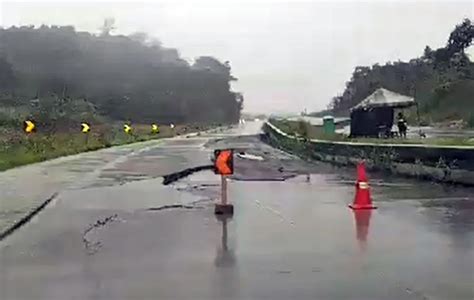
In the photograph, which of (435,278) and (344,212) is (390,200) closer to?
(344,212)

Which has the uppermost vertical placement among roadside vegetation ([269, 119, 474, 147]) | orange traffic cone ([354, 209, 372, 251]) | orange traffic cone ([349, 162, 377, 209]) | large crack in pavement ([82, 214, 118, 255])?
roadside vegetation ([269, 119, 474, 147])

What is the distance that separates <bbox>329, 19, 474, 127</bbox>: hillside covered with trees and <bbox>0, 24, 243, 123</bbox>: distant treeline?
33100mm

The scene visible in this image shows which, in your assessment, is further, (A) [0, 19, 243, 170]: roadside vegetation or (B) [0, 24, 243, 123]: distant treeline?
(B) [0, 24, 243, 123]: distant treeline

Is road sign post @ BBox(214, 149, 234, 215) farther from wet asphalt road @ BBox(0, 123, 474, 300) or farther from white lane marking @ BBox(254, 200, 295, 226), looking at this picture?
white lane marking @ BBox(254, 200, 295, 226)

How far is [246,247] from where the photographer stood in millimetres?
10062

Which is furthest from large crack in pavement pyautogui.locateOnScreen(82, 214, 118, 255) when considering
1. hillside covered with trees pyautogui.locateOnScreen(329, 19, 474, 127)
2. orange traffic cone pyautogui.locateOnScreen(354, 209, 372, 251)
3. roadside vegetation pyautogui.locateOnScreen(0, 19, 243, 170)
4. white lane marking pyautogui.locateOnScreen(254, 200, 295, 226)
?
hillside covered with trees pyautogui.locateOnScreen(329, 19, 474, 127)

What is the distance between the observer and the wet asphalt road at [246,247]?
772 centimetres

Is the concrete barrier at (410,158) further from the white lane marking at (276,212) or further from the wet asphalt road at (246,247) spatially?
the white lane marking at (276,212)

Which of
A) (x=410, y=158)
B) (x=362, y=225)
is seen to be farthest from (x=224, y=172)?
(x=410, y=158)

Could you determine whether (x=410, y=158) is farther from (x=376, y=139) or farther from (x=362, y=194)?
(x=376, y=139)

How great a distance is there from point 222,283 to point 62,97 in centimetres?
8445

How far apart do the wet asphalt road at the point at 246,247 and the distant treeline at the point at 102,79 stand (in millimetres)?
56086

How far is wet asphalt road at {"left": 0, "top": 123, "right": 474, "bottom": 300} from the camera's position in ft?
25.3

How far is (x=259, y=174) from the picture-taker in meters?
22.8
